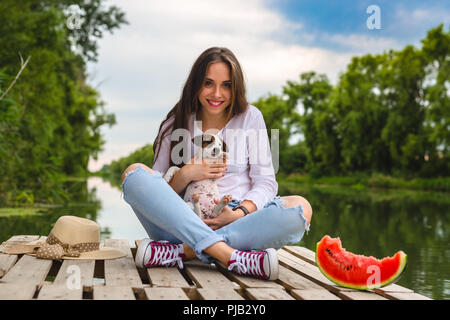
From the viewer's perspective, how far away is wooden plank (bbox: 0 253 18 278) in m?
2.70

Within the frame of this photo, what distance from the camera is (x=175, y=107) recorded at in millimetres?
3459

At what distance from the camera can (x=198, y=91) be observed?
329cm

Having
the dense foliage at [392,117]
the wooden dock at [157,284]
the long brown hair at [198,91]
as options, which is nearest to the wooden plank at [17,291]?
the wooden dock at [157,284]

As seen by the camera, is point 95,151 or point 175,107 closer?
point 175,107

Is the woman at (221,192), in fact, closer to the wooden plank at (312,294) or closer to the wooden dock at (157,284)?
the wooden dock at (157,284)

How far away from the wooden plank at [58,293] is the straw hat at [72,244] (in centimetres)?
85

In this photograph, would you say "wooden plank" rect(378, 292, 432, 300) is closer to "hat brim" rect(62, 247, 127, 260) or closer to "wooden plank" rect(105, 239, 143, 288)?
"wooden plank" rect(105, 239, 143, 288)

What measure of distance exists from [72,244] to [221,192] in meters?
1.03

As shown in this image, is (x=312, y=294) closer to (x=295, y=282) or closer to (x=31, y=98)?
(x=295, y=282)

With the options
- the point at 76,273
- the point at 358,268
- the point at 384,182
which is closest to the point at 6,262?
the point at 76,273

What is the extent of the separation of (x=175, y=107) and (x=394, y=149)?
26.6 metres

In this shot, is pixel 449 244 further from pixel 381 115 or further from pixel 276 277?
pixel 381 115

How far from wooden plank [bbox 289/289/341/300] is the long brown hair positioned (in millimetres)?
1337
